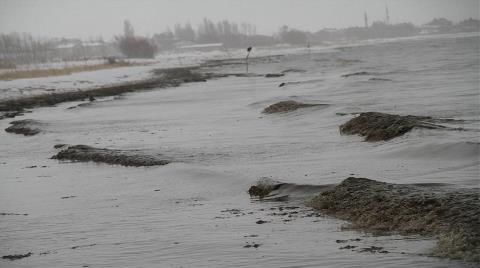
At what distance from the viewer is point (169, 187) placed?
325 inches

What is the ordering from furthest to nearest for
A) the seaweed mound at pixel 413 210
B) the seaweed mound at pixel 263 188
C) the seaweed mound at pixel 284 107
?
the seaweed mound at pixel 284 107
the seaweed mound at pixel 263 188
the seaweed mound at pixel 413 210

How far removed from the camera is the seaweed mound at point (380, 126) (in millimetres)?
10594

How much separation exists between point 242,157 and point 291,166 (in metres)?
1.51

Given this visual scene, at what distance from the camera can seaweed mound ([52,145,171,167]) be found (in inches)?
403

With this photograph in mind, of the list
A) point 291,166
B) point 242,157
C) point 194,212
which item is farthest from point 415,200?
point 242,157

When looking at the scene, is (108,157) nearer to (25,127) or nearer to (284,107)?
(284,107)

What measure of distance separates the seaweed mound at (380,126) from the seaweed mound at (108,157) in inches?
153

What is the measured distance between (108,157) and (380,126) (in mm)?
5230

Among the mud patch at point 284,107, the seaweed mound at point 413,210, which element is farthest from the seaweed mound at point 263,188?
the mud patch at point 284,107

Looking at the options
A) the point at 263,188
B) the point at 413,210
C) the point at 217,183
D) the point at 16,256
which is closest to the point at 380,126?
the point at 217,183

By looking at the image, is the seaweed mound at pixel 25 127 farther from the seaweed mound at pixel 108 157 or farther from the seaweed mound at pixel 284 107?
the seaweed mound at pixel 284 107

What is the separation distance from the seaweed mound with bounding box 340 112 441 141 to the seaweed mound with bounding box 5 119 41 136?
894 cm

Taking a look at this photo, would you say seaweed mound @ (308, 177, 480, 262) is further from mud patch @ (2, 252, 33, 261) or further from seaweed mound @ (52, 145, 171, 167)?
seaweed mound @ (52, 145, 171, 167)

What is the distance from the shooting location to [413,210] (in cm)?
545
